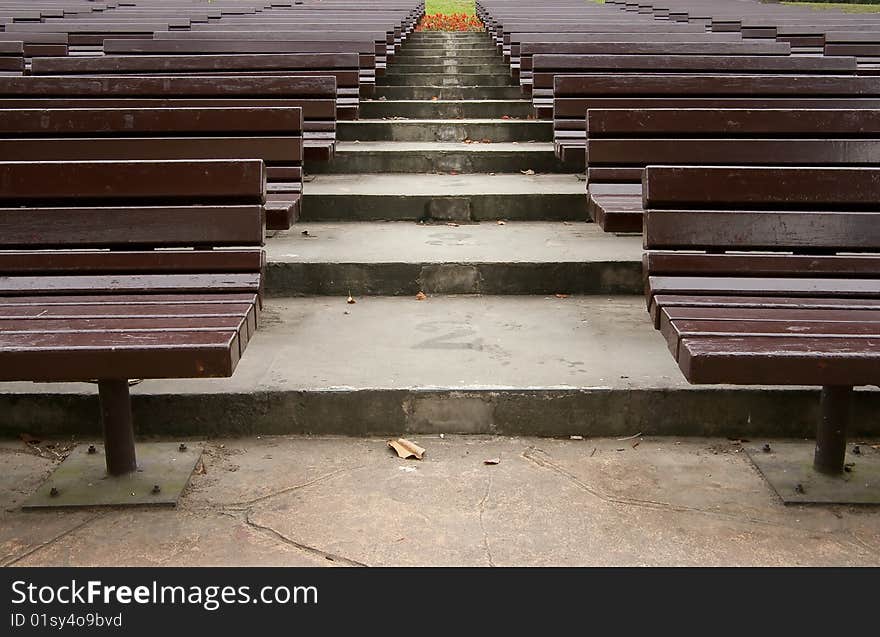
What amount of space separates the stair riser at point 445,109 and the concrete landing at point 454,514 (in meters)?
4.54

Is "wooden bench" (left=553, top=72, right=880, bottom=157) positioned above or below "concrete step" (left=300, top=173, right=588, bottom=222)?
above

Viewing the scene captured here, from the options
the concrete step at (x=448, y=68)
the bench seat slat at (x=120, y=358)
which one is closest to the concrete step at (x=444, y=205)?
the bench seat slat at (x=120, y=358)

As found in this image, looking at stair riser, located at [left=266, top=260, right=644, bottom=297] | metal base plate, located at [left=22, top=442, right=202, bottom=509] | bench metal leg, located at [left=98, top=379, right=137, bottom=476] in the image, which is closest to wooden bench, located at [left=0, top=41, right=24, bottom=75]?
stair riser, located at [left=266, top=260, right=644, bottom=297]

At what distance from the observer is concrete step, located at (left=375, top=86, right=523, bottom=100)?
778 cm

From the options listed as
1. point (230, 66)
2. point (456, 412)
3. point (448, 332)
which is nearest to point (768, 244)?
point (456, 412)

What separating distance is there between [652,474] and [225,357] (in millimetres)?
1362

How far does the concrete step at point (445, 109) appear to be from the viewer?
729 cm

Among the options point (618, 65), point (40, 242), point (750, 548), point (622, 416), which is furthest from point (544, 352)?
point (618, 65)

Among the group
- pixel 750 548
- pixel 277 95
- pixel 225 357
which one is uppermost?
pixel 277 95

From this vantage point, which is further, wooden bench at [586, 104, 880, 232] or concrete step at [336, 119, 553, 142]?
concrete step at [336, 119, 553, 142]

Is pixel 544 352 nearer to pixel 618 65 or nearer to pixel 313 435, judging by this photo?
pixel 313 435

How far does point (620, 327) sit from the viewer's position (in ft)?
12.7

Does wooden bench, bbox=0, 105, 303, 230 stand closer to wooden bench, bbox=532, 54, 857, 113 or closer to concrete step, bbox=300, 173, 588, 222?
concrete step, bbox=300, 173, 588, 222

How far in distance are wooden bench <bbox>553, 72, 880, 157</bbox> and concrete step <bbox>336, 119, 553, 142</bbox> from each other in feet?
4.77
